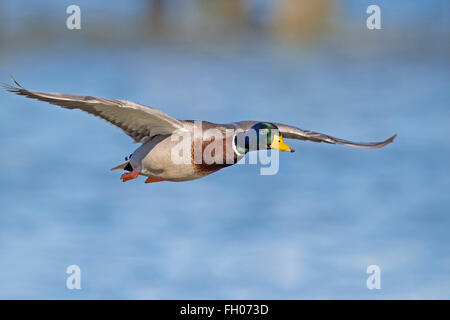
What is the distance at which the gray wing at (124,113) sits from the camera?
23.1 ft

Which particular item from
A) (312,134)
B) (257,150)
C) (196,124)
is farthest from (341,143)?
(196,124)

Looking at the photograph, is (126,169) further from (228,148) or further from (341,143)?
(341,143)

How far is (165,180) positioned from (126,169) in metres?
0.44

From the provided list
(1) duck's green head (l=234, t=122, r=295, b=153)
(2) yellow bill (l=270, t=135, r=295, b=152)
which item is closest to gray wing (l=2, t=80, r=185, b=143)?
(1) duck's green head (l=234, t=122, r=295, b=153)

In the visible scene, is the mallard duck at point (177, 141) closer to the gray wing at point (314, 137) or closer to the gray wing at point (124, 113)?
the gray wing at point (124, 113)

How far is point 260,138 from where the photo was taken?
8.04m

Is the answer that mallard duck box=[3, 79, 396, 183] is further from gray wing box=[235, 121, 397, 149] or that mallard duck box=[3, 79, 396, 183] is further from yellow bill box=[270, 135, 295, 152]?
gray wing box=[235, 121, 397, 149]

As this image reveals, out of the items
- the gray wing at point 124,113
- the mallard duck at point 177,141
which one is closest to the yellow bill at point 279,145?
the mallard duck at point 177,141

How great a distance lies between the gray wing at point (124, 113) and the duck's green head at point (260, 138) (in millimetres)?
636

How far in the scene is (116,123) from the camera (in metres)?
7.91

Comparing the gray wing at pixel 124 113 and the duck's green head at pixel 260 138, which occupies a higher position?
the gray wing at pixel 124 113

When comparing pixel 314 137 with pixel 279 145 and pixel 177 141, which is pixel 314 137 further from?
pixel 177 141

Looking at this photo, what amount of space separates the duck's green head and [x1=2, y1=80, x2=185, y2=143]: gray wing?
2.09ft

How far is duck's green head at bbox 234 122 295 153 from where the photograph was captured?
7938 millimetres
